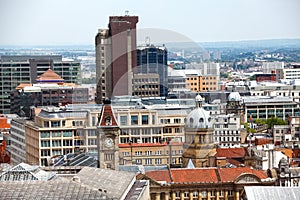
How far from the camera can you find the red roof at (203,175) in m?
63.5

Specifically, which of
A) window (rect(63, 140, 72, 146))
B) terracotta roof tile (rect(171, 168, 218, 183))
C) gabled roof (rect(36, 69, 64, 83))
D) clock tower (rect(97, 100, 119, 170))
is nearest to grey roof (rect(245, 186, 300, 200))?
terracotta roof tile (rect(171, 168, 218, 183))

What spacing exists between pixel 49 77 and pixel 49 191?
317 feet

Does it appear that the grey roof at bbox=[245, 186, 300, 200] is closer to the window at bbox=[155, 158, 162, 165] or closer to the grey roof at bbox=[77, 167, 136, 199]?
the grey roof at bbox=[77, 167, 136, 199]

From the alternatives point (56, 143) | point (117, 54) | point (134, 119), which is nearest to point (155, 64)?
point (117, 54)

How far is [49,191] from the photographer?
1743 inches

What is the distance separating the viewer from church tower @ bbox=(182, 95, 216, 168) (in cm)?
7019

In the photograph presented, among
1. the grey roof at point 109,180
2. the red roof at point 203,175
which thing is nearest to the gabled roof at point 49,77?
the red roof at point 203,175

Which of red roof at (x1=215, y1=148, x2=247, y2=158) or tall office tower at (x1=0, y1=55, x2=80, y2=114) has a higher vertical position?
tall office tower at (x1=0, y1=55, x2=80, y2=114)

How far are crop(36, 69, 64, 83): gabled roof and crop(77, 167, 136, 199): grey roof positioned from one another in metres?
84.7

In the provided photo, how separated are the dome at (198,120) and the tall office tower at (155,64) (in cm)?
3719

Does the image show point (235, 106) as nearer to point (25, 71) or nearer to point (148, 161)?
point (148, 161)

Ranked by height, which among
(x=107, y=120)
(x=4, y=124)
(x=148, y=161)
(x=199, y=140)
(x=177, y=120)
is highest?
(x=107, y=120)

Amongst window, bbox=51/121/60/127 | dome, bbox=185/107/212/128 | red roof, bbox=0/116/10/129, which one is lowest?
red roof, bbox=0/116/10/129

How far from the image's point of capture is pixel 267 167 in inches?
2751
